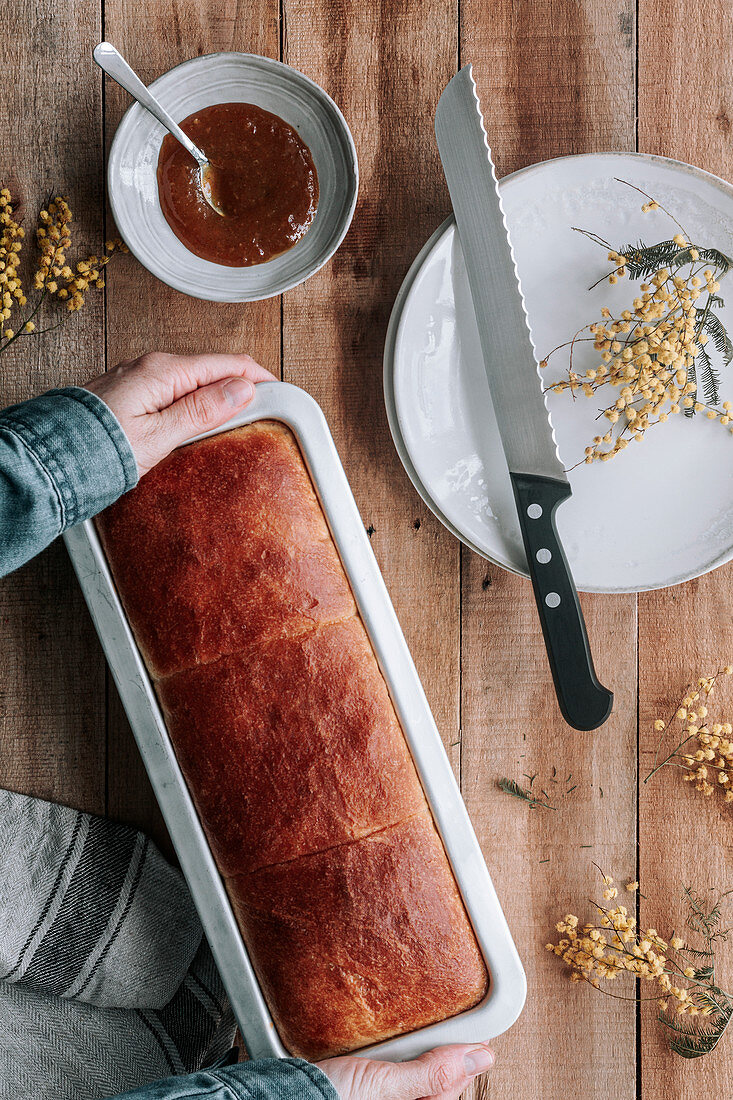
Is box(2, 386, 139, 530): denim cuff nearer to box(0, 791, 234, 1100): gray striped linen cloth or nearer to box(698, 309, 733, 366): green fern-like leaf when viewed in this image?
box(0, 791, 234, 1100): gray striped linen cloth

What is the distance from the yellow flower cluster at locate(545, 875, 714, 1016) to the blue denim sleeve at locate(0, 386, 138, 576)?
109 centimetres

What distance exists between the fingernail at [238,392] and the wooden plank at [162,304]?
0.74ft

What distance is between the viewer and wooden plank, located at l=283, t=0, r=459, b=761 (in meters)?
1.34

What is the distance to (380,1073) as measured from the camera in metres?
1.08

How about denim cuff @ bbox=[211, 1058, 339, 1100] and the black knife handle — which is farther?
the black knife handle

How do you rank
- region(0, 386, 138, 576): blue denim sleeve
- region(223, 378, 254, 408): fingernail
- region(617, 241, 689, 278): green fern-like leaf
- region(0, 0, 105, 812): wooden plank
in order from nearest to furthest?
region(0, 386, 138, 576): blue denim sleeve, region(223, 378, 254, 408): fingernail, region(617, 241, 689, 278): green fern-like leaf, region(0, 0, 105, 812): wooden plank

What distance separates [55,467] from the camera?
1054 mm

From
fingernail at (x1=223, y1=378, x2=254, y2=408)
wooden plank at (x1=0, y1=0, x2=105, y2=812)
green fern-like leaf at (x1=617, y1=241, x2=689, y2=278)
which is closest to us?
fingernail at (x1=223, y1=378, x2=254, y2=408)

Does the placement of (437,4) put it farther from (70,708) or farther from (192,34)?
(70,708)

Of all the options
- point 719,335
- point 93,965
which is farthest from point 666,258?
point 93,965

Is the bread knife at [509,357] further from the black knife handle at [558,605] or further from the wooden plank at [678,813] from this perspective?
the wooden plank at [678,813]

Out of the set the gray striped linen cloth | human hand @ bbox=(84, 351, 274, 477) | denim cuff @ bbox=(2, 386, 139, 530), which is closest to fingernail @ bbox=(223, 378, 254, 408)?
human hand @ bbox=(84, 351, 274, 477)

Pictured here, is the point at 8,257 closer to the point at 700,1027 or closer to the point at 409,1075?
the point at 409,1075

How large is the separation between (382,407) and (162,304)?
435mm
